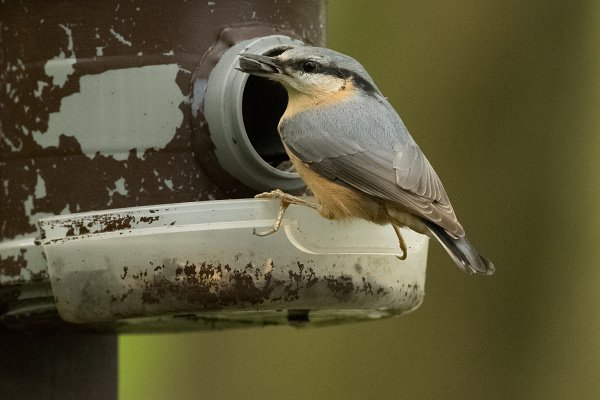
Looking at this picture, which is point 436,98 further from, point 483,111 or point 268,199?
point 268,199

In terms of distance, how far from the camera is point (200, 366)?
740cm

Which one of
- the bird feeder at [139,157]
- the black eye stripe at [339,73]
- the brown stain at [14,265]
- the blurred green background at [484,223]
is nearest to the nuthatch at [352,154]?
the black eye stripe at [339,73]

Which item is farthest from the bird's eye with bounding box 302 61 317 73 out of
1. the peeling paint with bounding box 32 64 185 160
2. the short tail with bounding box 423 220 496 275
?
the short tail with bounding box 423 220 496 275

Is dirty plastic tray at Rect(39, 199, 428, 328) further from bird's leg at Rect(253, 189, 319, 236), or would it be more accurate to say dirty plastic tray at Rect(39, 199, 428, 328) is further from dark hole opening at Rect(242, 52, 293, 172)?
dark hole opening at Rect(242, 52, 293, 172)

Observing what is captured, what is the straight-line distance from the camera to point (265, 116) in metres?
5.35

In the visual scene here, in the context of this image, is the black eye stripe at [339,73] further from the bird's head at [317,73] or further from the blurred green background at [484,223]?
the blurred green background at [484,223]

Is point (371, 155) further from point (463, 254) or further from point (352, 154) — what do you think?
point (463, 254)

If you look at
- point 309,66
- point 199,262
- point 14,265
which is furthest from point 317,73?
point 14,265

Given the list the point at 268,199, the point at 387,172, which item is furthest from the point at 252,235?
the point at 387,172

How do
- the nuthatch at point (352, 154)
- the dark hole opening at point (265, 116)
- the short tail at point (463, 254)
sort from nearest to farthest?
the short tail at point (463, 254)
the nuthatch at point (352, 154)
the dark hole opening at point (265, 116)

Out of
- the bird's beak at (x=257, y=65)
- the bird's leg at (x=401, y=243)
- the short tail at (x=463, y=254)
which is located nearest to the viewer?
the short tail at (x=463, y=254)

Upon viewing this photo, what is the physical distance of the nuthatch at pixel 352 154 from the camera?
4.33 meters

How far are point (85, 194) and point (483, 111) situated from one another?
3.17m

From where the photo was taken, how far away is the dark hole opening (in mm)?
5129
